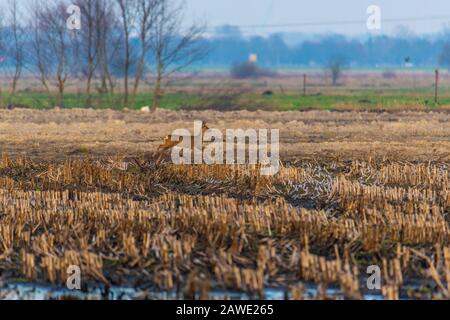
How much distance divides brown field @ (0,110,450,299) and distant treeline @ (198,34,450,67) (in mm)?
62242

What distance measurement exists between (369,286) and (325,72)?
7175 cm

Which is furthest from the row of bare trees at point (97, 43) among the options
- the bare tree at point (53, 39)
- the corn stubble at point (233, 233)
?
the corn stubble at point (233, 233)

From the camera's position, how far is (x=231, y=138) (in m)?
25.9

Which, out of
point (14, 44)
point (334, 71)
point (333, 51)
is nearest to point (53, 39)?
point (14, 44)

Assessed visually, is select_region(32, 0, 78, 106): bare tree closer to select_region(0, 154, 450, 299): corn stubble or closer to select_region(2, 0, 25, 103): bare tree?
select_region(2, 0, 25, 103): bare tree

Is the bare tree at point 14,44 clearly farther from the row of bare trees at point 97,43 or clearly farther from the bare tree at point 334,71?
the bare tree at point 334,71

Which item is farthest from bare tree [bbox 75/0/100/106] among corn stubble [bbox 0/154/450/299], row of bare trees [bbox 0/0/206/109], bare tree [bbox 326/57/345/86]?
bare tree [bbox 326/57/345/86]

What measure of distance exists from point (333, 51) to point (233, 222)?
93606mm

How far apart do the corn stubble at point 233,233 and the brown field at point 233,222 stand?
0.07 feet

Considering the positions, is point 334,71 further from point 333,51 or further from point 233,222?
point 233,222

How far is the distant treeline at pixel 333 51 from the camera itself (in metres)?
94.9

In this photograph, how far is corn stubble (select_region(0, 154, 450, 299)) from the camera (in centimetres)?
1080
